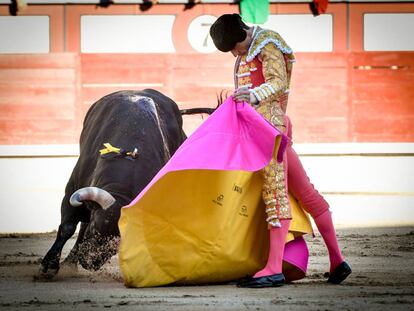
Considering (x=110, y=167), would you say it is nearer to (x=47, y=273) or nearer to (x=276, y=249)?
(x=47, y=273)

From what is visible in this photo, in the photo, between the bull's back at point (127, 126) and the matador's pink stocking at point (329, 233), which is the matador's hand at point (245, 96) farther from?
the bull's back at point (127, 126)

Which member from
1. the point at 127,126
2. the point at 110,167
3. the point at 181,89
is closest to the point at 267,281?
the point at 110,167

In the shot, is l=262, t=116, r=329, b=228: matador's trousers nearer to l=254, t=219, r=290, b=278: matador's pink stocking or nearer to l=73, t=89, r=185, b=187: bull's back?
l=254, t=219, r=290, b=278: matador's pink stocking

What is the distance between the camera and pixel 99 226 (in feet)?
13.8

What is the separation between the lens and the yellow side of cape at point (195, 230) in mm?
3709

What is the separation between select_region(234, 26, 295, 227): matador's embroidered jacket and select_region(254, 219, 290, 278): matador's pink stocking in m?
0.03

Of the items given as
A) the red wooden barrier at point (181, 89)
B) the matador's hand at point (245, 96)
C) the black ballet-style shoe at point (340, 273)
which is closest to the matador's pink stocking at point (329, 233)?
the black ballet-style shoe at point (340, 273)

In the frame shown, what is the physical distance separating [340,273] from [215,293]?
511mm

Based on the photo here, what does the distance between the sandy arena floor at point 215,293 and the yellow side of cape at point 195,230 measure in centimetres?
7

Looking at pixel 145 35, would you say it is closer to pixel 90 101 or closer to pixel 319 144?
pixel 90 101

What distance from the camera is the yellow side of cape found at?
371cm

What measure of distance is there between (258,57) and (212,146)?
0.34 meters

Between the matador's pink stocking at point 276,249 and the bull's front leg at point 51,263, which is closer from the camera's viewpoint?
the matador's pink stocking at point 276,249

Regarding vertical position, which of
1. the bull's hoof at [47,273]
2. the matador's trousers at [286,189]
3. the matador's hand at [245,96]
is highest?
the matador's hand at [245,96]
